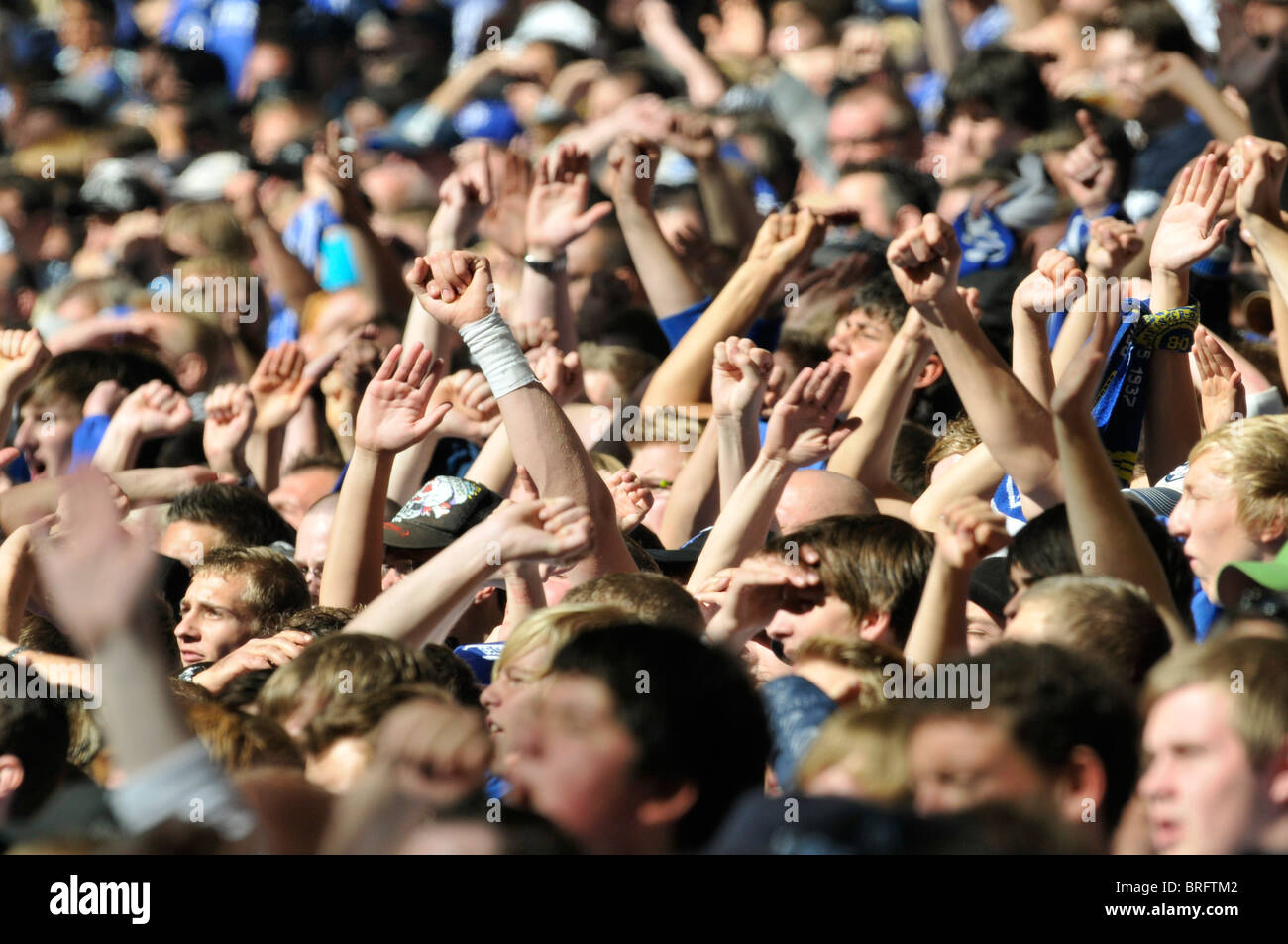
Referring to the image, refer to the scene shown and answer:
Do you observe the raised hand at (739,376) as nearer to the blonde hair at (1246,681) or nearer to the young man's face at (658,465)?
the young man's face at (658,465)

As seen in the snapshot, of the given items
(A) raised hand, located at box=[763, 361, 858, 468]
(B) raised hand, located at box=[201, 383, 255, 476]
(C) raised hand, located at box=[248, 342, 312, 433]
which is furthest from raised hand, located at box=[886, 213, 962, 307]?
(C) raised hand, located at box=[248, 342, 312, 433]

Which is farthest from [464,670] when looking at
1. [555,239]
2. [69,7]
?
[69,7]

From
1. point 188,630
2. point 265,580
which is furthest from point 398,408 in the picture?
point 188,630

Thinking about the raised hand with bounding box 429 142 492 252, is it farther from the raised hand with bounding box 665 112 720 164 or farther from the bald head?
the bald head

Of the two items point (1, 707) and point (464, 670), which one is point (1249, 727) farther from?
point (1, 707)

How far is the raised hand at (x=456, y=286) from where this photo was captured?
4.66m

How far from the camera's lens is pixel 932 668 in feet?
11.6

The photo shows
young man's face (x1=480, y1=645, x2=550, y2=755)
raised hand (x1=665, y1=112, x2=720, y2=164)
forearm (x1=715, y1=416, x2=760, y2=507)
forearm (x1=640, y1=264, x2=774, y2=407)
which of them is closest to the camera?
young man's face (x1=480, y1=645, x2=550, y2=755)

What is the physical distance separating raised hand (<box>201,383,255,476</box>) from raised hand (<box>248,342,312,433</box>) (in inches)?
9.3

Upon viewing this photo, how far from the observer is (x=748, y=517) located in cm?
458

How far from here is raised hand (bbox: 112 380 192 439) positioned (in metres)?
6.29

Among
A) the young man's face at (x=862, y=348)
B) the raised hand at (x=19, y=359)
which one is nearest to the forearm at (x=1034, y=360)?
the young man's face at (x=862, y=348)

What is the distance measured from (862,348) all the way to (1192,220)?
1429 mm

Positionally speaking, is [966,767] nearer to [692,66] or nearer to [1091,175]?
[1091,175]
